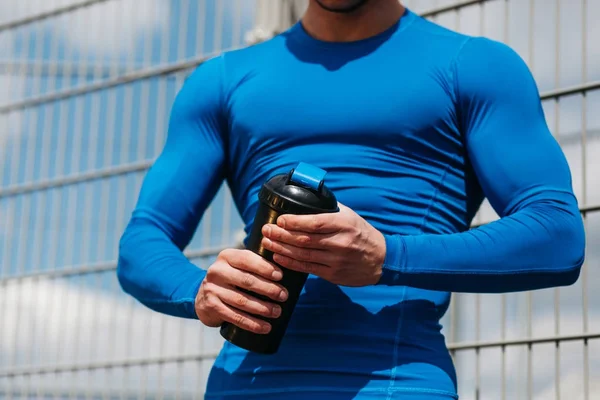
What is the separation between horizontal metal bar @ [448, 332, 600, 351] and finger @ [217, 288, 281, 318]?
1118 millimetres

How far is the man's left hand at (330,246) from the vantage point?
1104 mm

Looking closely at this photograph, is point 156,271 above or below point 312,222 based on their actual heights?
below

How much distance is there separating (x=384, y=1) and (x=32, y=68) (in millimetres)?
2409

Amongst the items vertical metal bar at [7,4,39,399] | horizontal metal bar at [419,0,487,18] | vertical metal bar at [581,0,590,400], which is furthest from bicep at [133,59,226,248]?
vertical metal bar at [7,4,39,399]

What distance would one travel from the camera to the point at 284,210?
111cm

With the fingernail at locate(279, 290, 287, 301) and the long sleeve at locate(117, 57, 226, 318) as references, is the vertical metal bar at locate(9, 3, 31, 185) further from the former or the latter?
the fingernail at locate(279, 290, 287, 301)

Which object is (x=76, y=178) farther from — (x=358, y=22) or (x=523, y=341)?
(x=358, y=22)

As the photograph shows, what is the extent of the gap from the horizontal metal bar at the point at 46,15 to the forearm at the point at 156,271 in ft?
7.27

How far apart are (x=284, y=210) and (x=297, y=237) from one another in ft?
0.10

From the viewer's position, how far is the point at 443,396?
1.22 metres

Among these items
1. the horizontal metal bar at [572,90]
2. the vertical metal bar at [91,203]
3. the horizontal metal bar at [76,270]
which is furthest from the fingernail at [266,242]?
the vertical metal bar at [91,203]

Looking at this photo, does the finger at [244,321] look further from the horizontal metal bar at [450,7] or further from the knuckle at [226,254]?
the horizontal metal bar at [450,7]

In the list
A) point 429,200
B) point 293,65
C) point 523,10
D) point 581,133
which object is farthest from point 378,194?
point 523,10

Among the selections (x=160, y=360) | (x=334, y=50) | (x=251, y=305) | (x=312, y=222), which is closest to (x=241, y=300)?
(x=251, y=305)
